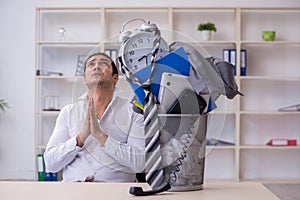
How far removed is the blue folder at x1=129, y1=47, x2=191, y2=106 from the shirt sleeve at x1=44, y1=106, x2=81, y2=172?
671mm

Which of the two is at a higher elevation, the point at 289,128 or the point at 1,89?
the point at 1,89

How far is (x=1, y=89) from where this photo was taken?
18.4 ft

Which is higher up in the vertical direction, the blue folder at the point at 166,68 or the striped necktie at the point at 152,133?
the blue folder at the point at 166,68

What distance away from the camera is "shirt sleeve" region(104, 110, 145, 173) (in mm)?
1447

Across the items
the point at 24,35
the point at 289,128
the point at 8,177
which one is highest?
the point at 24,35

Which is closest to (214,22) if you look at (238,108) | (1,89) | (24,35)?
(238,108)

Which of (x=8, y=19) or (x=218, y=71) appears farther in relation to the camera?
(x=8, y=19)

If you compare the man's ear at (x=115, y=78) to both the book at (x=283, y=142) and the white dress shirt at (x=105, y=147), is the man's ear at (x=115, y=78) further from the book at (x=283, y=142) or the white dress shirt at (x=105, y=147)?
the book at (x=283, y=142)

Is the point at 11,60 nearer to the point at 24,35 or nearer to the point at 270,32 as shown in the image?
the point at 24,35

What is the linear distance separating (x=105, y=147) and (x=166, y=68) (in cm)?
32

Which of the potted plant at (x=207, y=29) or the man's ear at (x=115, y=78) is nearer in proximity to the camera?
the man's ear at (x=115, y=78)

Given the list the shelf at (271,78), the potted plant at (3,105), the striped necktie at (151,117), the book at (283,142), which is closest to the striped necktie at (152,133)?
the striped necktie at (151,117)

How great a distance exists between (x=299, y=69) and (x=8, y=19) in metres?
3.26

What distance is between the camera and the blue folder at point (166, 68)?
1264 millimetres
